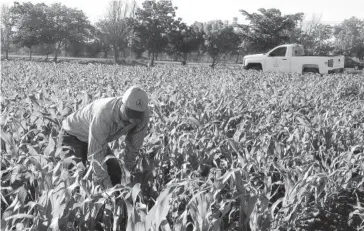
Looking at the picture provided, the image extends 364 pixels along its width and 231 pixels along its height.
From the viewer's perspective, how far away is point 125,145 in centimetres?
310

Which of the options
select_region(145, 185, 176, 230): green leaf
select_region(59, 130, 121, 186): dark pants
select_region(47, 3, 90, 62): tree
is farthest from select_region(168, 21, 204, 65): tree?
select_region(145, 185, 176, 230): green leaf

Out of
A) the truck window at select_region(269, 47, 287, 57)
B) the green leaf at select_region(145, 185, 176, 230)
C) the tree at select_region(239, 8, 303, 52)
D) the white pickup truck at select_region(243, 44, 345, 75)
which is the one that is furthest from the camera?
the tree at select_region(239, 8, 303, 52)

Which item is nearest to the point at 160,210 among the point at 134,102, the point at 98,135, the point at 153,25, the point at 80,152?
the point at 134,102

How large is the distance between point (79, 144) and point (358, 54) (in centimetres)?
5198

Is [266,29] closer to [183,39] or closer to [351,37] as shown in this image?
[183,39]

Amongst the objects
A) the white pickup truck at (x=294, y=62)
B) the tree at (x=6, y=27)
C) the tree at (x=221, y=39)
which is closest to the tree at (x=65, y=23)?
the tree at (x=6, y=27)

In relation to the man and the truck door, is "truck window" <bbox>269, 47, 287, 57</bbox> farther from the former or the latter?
the man

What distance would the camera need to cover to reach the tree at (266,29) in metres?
29.5

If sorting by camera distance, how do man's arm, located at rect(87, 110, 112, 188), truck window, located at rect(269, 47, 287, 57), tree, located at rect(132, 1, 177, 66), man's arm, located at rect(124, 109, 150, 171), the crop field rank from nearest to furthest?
the crop field → man's arm, located at rect(87, 110, 112, 188) → man's arm, located at rect(124, 109, 150, 171) → truck window, located at rect(269, 47, 287, 57) → tree, located at rect(132, 1, 177, 66)

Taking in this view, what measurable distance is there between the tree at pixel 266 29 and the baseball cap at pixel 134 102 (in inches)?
1111

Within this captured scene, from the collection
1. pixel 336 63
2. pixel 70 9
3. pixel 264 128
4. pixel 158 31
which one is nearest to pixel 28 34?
pixel 70 9

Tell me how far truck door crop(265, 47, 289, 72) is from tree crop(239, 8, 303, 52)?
13.7m

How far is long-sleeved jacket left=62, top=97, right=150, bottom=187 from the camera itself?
2609mm

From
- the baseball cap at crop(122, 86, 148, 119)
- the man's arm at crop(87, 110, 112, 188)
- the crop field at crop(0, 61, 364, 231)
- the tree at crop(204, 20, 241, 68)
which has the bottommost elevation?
the crop field at crop(0, 61, 364, 231)
